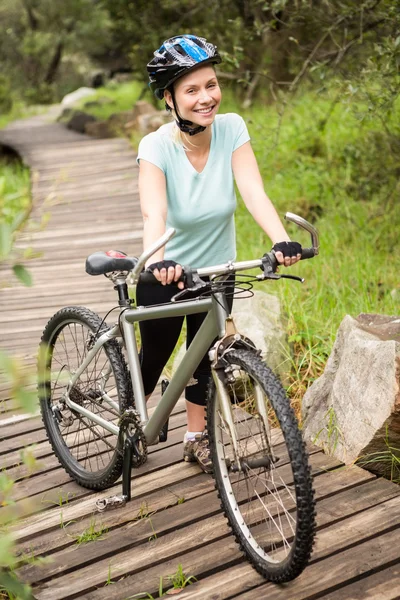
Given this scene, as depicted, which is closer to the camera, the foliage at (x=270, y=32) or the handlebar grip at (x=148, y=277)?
the handlebar grip at (x=148, y=277)

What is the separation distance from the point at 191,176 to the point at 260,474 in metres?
1.08

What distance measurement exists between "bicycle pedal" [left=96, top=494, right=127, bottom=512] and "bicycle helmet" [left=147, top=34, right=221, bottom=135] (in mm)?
1429

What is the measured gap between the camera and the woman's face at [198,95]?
282cm

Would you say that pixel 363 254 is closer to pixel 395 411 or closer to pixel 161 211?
pixel 395 411

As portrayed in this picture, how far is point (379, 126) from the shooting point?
7.87m

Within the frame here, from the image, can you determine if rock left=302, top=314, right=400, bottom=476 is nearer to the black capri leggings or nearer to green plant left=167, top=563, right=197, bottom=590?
the black capri leggings

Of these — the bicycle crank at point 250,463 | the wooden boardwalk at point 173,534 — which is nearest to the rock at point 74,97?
the wooden boardwalk at point 173,534

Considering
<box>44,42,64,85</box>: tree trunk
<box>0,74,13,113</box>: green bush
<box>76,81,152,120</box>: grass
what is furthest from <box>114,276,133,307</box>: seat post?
<box>44,42,64,85</box>: tree trunk

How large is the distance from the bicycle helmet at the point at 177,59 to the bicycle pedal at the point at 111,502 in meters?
1.43

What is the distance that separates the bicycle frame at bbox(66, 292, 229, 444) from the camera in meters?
2.68

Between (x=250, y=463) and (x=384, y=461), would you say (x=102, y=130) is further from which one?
(x=250, y=463)

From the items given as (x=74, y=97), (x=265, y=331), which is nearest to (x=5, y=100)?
(x=74, y=97)

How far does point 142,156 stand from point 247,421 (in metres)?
1.03

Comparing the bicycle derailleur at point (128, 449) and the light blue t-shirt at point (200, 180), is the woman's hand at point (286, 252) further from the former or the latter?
the bicycle derailleur at point (128, 449)
